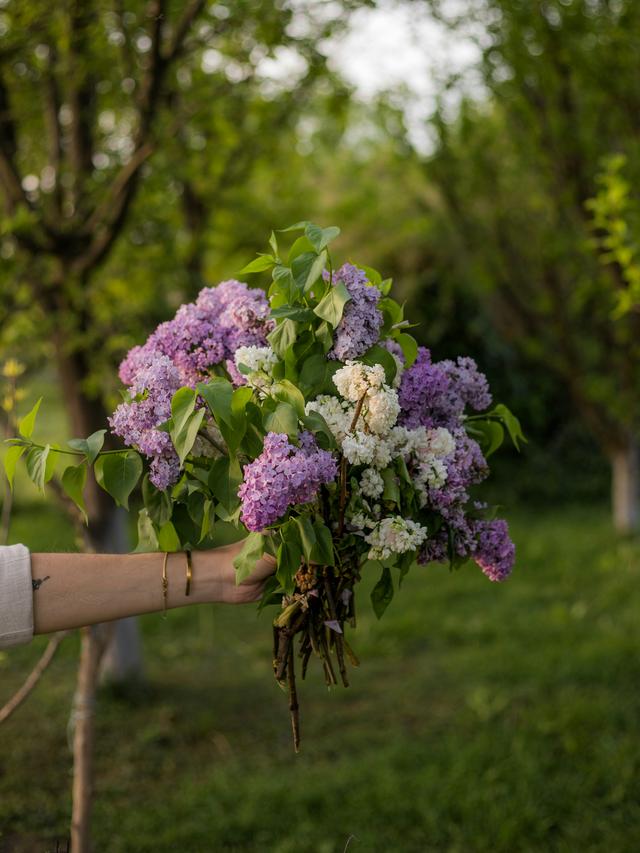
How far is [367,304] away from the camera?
1.92 meters

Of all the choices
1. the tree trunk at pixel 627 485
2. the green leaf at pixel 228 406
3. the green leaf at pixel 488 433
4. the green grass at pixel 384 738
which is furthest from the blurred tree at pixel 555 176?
the green leaf at pixel 228 406

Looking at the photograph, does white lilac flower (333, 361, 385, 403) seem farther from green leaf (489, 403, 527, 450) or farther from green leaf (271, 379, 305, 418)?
green leaf (489, 403, 527, 450)

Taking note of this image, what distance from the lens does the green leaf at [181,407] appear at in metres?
1.79

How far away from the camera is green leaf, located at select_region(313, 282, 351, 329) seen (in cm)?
183

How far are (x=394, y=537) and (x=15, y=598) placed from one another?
778mm

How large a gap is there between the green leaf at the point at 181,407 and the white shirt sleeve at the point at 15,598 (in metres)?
0.41

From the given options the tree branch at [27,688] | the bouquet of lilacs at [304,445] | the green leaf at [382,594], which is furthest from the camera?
the tree branch at [27,688]

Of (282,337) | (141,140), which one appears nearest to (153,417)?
(282,337)

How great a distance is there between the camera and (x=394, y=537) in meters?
1.87

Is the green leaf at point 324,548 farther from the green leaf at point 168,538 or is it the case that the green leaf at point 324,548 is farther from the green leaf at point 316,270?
the green leaf at point 316,270

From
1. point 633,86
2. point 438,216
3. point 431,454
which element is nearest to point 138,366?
point 431,454

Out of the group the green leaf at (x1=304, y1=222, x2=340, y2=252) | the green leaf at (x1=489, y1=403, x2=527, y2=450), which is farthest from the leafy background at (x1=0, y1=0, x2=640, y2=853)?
the green leaf at (x1=489, y1=403, x2=527, y2=450)

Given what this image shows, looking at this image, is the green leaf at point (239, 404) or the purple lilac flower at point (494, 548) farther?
the purple lilac flower at point (494, 548)

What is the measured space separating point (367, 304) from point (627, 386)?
6.17 metres
